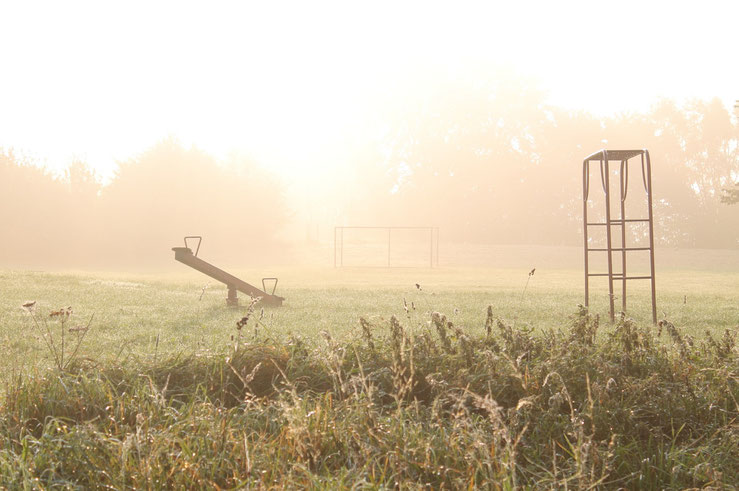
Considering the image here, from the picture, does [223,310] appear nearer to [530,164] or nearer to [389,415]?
[389,415]

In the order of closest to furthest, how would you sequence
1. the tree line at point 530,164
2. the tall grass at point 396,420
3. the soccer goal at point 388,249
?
the tall grass at point 396,420 < the soccer goal at point 388,249 < the tree line at point 530,164

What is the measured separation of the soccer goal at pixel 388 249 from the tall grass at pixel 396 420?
24.0 meters

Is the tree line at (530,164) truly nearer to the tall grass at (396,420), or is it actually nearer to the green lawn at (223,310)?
the green lawn at (223,310)

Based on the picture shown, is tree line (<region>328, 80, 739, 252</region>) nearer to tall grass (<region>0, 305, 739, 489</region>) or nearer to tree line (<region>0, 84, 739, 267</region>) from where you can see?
tree line (<region>0, 84, 739, 267</region>)

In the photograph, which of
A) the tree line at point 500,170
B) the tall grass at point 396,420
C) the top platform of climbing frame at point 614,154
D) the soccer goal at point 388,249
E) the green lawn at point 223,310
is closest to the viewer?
the tall grass at point 396,420

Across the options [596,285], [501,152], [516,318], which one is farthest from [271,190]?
[516,318]

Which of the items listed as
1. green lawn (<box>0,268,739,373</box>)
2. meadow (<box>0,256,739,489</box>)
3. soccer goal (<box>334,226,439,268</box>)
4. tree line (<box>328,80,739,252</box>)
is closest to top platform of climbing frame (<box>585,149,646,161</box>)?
green lawn (<box>0,268,739,373</box>)

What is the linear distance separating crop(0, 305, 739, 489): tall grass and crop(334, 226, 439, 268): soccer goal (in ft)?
78.8

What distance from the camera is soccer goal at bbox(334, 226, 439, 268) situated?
1396 inches

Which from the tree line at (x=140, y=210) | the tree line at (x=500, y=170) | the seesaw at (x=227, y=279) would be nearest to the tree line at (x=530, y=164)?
the tree line at (x=500, y=170)

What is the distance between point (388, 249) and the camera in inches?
1490

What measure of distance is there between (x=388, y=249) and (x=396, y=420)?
111 feet

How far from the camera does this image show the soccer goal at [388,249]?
116 ft

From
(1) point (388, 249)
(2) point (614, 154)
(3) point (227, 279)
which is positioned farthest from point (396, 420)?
(1) point (388, 249)
